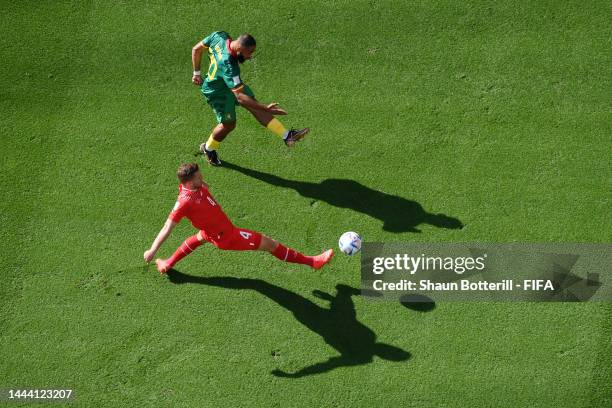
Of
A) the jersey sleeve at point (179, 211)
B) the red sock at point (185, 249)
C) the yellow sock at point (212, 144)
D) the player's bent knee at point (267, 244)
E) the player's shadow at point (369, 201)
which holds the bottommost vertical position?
the red sock at point (185, 249)

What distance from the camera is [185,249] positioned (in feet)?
25.8

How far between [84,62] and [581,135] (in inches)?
298

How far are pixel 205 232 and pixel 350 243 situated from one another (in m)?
1.91

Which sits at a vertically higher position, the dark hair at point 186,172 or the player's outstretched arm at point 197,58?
the player's outstretched arm at point 197,58

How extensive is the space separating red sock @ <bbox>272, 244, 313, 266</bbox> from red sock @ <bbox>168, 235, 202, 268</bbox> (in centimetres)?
102

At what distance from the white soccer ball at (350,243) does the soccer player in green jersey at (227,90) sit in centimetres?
151

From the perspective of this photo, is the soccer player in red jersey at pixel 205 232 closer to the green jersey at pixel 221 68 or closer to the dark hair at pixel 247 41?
the green jersey at pixel 221 68

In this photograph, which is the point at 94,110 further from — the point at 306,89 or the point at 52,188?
the point at 306,89

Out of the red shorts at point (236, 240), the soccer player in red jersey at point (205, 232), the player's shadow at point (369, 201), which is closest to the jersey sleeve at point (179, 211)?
the soccer player in red jersey at point (205, 232)

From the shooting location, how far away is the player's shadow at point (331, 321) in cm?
782

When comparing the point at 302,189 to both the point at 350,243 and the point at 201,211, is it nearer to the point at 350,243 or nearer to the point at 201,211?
the point at 350,243

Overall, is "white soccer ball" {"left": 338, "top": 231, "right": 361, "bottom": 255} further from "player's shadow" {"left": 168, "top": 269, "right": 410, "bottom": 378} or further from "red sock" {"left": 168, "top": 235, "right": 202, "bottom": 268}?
"red sock" {"left": 168, "top": 235, "right": 202, "bottom": 268}

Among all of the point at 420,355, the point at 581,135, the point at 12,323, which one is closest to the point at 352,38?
the point at 581,135

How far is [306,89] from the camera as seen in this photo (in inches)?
360
